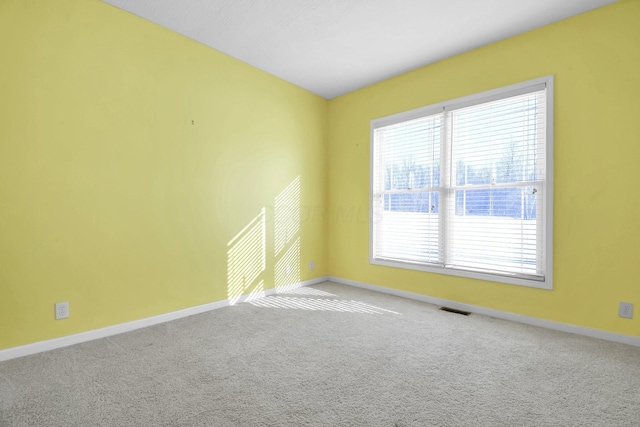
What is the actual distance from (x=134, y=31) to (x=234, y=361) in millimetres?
2914

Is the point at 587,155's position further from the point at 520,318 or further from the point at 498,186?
the point at 520,318

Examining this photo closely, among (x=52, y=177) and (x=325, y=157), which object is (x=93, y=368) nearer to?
(x=52, y=177)

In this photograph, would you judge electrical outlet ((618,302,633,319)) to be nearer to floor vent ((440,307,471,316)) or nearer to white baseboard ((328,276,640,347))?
white baseboard ((328,276,640,347))

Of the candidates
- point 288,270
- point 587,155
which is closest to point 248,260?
point 288,270

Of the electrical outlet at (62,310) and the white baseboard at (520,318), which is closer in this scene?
the electrical outlet at (62,310)

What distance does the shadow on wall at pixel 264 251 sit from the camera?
3510 mm

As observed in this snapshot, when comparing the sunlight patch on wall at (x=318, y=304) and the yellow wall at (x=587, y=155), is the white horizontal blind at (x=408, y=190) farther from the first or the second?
the sunlight patch on wall at (x=318, y=304)

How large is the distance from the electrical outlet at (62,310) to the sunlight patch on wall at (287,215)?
215 cm

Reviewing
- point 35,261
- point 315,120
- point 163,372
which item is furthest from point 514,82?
point 35,261

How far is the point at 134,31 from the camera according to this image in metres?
2.71

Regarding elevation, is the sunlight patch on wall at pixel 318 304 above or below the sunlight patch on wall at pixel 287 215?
below

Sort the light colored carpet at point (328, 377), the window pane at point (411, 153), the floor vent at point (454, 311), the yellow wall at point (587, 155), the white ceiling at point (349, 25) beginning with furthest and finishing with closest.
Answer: the window pane at point (411, 153), the floor vent at point (454, 311), the white ceiling at point (349, 25), the yellow wall at point (587, 155), the light colored carpet at point (328, 377)

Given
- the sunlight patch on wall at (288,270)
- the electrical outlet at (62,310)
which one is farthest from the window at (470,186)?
the electrical outlet at (62,310)

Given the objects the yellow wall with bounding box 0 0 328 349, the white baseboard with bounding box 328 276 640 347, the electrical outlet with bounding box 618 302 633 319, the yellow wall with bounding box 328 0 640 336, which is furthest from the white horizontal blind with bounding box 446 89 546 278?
the yellow wall with bounding box 0 0 328 349
